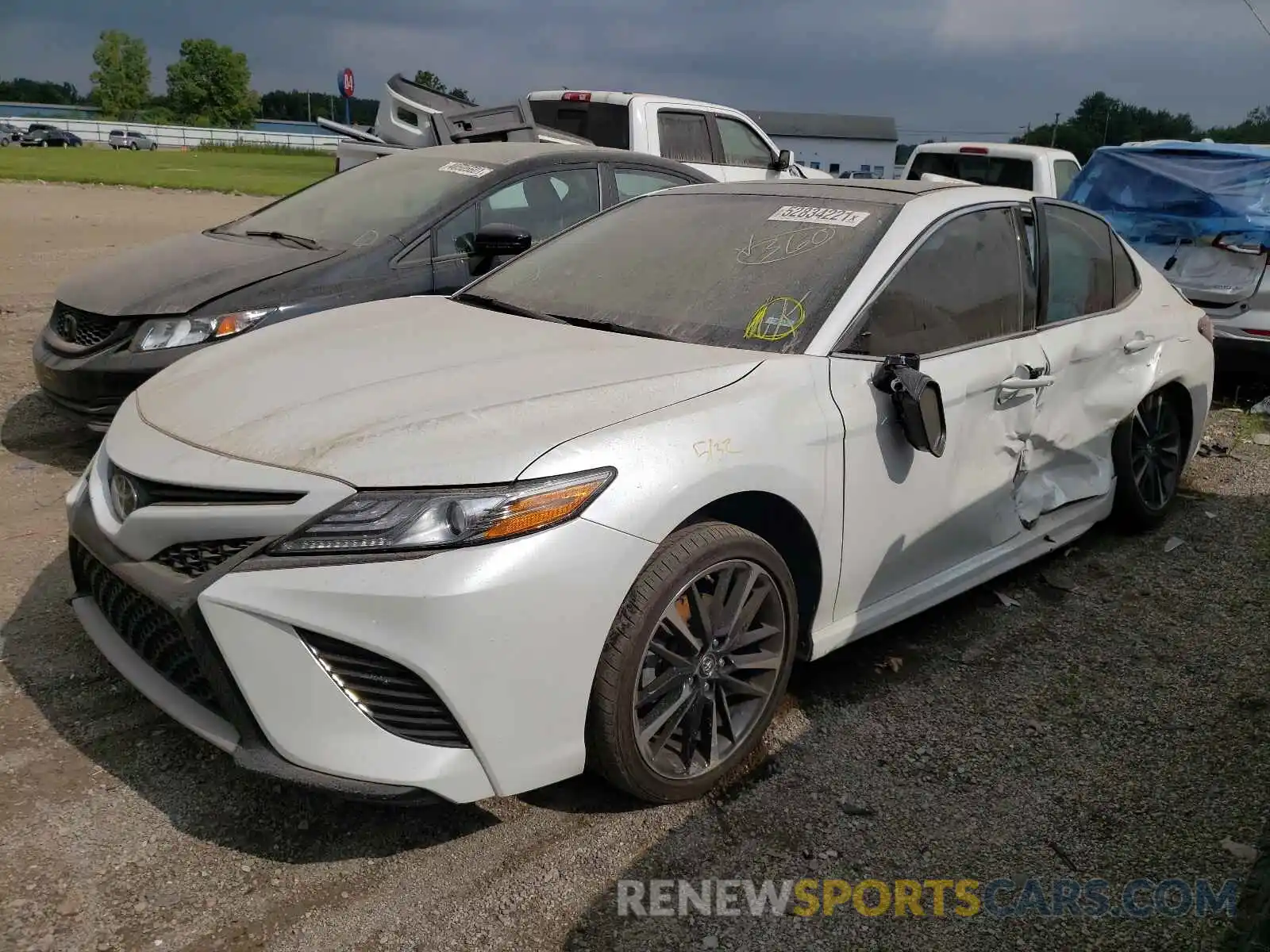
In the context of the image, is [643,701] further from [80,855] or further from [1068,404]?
[1068,404]

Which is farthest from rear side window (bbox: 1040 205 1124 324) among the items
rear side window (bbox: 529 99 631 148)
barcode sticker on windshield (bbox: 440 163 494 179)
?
rear side window (bbox: 529 99 631 148)

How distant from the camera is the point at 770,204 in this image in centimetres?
381

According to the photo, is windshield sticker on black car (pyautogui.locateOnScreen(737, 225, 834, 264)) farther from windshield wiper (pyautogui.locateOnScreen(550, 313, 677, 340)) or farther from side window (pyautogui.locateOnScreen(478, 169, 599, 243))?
side window (pyautogui.locateOnScreen(478, 169, 599, 243))

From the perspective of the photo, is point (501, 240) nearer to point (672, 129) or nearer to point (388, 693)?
point (388, 693)

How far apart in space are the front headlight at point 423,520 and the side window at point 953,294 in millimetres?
1313

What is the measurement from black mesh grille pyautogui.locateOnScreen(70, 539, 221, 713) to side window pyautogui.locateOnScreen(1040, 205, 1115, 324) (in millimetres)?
3187

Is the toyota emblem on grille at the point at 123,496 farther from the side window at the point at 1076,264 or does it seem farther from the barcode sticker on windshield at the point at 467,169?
the barcode sticker on windshield at the point at 467,169

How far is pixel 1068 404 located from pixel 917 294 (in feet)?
3.50

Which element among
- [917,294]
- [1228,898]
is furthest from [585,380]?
[1228,898]

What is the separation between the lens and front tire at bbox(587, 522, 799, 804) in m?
2.56

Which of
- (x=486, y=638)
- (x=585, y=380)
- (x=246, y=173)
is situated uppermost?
(x=585, y=380)

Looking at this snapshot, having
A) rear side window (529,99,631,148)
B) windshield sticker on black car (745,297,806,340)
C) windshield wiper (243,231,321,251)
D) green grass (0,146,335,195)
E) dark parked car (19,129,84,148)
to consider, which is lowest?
dark parked car (19,129,84,148)

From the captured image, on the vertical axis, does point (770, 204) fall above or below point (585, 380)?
above

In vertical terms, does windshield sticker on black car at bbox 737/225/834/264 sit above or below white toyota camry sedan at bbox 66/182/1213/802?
above
